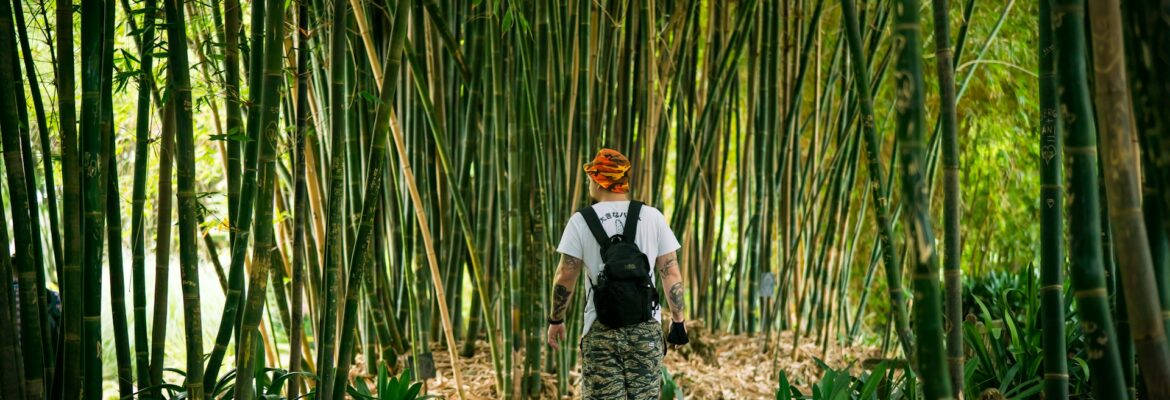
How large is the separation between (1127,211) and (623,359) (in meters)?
1.36

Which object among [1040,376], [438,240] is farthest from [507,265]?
[1040,376]

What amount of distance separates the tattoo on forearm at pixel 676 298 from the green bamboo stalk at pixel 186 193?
1.01 meters

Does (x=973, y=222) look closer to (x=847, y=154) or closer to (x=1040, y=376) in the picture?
(x=847, y=154)

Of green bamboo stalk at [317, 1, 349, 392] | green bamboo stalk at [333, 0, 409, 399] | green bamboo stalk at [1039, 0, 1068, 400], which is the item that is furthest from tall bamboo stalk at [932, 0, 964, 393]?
green bamboo stalk at [317, 1, 349, 392]

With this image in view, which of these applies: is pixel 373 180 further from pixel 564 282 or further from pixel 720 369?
pixel 720 369

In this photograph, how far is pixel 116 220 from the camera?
1758mm

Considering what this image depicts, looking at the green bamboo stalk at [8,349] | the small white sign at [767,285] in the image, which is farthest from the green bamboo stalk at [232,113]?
the small white sign at [767,285]

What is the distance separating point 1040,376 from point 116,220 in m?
2.04

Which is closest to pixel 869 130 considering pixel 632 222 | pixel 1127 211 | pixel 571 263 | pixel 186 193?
pixel 1127 211

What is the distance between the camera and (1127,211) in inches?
34.4

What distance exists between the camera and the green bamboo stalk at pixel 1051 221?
1195mm

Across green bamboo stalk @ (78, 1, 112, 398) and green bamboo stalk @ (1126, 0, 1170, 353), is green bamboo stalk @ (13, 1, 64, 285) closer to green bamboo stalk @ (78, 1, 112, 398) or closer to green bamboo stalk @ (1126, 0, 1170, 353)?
green bamboo stalk @ (78, 1, 112, 398)

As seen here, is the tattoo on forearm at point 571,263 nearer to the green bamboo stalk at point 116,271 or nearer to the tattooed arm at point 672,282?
the tattooed arm at point 672,282

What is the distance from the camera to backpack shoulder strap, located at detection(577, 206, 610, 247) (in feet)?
6.89
